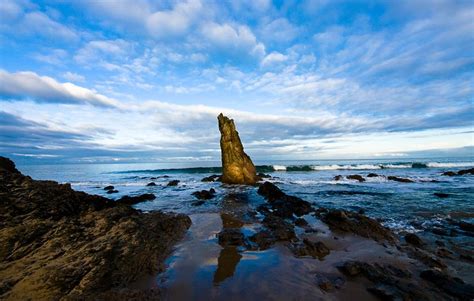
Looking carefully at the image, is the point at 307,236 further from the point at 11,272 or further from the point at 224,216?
the point at 11,272

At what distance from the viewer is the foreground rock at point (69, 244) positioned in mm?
3812

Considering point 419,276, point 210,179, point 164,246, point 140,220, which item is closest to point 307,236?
point 419,276

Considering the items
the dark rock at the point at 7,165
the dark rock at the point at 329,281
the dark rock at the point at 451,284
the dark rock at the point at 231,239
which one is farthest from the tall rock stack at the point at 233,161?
the dark rock at the point at 451,284

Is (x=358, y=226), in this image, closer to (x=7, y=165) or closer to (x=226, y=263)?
(x=226, y=263)

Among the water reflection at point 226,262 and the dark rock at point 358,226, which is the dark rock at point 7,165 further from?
the dark rock at point 358,226

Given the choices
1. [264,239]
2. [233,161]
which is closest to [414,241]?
[264,239]

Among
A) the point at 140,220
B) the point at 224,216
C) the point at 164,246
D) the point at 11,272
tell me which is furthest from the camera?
the point at 224,216

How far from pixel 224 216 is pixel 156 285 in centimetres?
582

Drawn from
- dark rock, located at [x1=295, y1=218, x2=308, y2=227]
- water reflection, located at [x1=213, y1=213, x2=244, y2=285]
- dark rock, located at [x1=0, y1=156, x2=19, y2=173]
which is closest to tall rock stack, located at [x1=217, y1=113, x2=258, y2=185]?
dark rock, located at [x1=295, y1=218, x2=308, y2=227]

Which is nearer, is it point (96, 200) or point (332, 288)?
point (332, 288)

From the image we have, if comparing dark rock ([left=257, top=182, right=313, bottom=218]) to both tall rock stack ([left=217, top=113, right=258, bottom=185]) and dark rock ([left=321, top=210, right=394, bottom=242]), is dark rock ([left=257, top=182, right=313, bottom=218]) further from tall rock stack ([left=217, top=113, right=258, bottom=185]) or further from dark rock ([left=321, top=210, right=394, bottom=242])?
tall rock stack ([left=217, top=113, right=258, bottom=185])

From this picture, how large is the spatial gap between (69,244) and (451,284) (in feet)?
25.2

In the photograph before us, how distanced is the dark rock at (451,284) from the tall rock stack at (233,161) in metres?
19.7

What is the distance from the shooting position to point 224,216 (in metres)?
9.97
